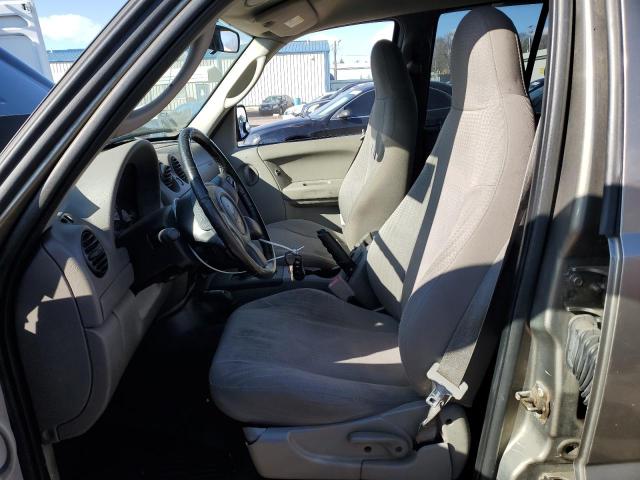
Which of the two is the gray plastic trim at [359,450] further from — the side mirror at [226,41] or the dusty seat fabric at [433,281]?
the side mirror at [226,41]

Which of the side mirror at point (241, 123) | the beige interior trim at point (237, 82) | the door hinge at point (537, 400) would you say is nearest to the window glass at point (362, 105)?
the side mirror at point (241, 123)

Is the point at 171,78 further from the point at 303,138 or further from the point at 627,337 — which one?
the point at 303,138

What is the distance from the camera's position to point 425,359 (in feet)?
3.89

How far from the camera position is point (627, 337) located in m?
0.85

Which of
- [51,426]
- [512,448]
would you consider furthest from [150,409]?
[512,448]

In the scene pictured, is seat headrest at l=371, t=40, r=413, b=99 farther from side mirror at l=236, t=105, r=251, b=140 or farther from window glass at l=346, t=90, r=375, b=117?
window glass at l=346, t=90, r=375, b=117

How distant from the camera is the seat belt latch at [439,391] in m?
1.13

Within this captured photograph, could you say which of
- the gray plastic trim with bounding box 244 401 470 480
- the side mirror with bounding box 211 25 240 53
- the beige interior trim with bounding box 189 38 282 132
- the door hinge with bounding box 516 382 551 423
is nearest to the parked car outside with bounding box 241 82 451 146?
the beige interior trim with bounding box 189 38 282 132

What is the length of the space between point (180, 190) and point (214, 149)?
0.25 m

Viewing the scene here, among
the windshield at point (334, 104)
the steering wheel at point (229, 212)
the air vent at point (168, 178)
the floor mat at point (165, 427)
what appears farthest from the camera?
the windshield at point (334, 104)

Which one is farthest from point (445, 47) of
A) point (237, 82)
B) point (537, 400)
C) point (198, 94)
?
point (537, 400)

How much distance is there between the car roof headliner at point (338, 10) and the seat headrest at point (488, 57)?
3.22 ft

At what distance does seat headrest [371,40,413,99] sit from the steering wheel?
99 centimetres

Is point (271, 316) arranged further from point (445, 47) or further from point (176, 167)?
point (445, 47)
